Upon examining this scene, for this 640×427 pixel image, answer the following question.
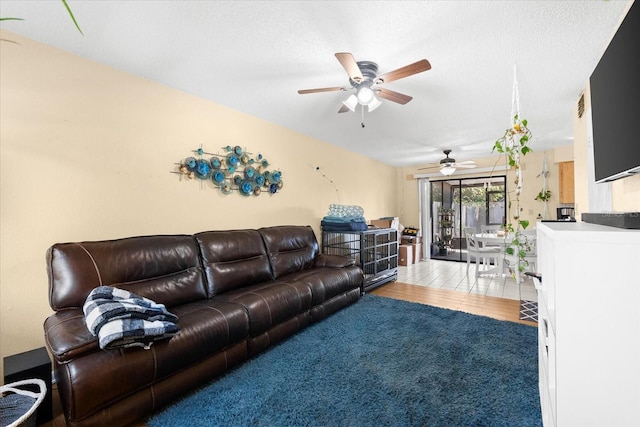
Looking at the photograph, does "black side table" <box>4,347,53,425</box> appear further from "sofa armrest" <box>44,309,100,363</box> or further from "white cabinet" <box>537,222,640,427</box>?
"white cabinet" <box>537,222,640,427</box>

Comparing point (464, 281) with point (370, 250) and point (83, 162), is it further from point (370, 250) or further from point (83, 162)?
point (83, 162)

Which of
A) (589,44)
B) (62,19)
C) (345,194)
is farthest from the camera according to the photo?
(345,194)

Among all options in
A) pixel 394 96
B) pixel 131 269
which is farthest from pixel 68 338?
pixel 394 96

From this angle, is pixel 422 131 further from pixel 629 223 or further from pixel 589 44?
pixel 629 223

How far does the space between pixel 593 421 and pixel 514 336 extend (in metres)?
1.88

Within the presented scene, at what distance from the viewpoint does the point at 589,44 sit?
2025 millimetres

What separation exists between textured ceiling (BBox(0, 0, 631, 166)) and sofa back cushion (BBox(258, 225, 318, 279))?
1.49 meters

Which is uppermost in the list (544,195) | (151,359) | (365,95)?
(365,95)

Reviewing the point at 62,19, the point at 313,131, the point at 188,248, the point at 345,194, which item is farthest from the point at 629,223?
the point at 345,194

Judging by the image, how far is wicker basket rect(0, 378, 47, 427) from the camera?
1.27m

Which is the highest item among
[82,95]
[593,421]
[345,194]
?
[82,95]

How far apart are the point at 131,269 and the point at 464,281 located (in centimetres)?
471

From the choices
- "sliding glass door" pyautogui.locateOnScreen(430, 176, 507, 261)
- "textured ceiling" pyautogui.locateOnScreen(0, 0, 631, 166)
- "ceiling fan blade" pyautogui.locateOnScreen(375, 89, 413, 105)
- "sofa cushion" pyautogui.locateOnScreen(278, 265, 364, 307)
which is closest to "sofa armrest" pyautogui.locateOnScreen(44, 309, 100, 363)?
"sofa cushion" pyautogui.locateOnScreen(278, 265, 364, 307)

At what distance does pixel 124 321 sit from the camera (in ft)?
4.95
